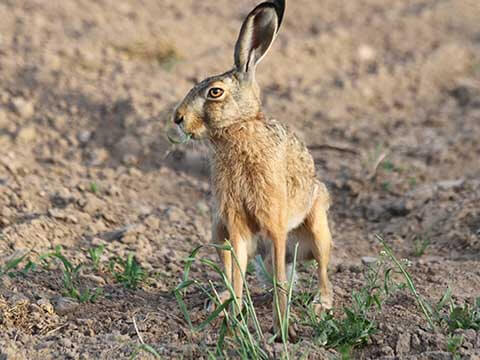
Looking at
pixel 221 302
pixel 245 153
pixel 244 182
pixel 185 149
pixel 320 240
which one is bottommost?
pixel 221 302

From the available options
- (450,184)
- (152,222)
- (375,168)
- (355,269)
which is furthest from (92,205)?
(450,184)

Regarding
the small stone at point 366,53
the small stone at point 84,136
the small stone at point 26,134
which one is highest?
the small stone at point 366,53

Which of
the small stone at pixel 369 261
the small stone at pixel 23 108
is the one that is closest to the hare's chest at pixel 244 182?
the small stone at pixel 369 261

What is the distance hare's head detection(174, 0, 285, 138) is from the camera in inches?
193

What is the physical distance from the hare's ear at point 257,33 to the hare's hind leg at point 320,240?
1126 mm

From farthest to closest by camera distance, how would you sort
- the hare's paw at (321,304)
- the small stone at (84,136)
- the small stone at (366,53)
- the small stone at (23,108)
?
the small stone at (366,53)
the small stone at (23,108)
the small stone at (84,136)
the hare's paw at (321,304)

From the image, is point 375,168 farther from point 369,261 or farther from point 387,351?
point 387,351

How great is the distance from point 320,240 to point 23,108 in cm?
441

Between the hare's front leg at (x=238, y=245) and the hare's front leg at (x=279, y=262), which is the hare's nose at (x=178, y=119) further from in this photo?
the hare's front leg at (x=279, y=262)

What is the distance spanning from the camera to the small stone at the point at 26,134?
8281 millimetres

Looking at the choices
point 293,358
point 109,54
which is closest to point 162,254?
point 293,358

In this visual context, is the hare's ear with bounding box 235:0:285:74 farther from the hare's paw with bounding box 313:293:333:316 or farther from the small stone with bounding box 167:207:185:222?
the small stone with bounding box 167:207:185:222

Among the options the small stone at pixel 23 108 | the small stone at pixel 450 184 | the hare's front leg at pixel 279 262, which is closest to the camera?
the hare's front leg at pixel 279 262

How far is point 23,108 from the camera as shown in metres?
8.69
